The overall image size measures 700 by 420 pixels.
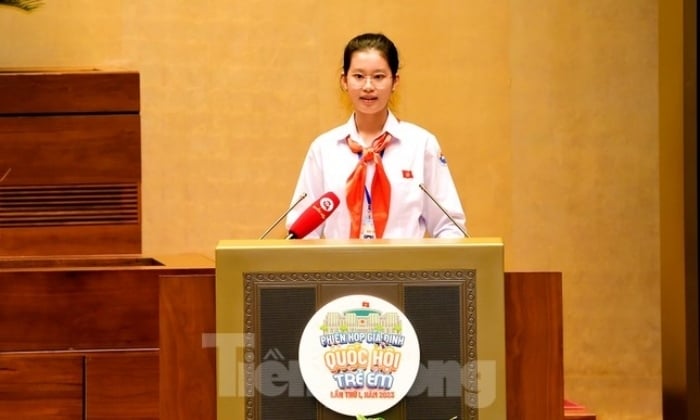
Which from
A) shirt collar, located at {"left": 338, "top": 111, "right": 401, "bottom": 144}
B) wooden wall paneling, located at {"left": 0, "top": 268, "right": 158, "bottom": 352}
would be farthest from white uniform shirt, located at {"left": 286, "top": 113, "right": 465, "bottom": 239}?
wooden wall paneling, located at {"left": 0, "top": 268, "right": 158, "bottom": 352}

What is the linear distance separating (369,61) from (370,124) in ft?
0.62

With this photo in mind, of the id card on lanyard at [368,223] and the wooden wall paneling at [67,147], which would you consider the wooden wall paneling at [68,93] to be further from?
the id card on lanyard at [368,223]

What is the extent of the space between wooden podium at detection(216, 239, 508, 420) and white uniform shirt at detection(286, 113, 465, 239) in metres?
0.93

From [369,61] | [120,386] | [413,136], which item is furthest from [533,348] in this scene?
[120,386]

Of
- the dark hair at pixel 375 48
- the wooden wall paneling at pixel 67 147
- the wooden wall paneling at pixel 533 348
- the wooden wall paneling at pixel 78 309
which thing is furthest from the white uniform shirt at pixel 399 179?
the wooden wall paneling at pixel 67 147

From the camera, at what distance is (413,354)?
2.37 meters

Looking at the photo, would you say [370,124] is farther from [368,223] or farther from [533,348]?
[533,348]

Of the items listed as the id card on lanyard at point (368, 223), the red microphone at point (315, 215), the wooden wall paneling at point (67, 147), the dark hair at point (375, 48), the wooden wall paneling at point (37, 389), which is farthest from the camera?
the wooden wall paneling at point (67, 147)

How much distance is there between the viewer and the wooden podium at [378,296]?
238cm

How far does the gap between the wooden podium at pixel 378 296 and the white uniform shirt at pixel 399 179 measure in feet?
3.04

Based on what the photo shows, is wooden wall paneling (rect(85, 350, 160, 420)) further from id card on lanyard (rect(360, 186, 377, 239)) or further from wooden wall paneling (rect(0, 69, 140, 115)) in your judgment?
wooden wall paneling (rect(0, 69, 140, 115))

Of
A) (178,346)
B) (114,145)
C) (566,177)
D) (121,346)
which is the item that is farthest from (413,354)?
(566,177)

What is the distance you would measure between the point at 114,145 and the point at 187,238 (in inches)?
24.5

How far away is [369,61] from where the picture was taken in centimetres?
338
